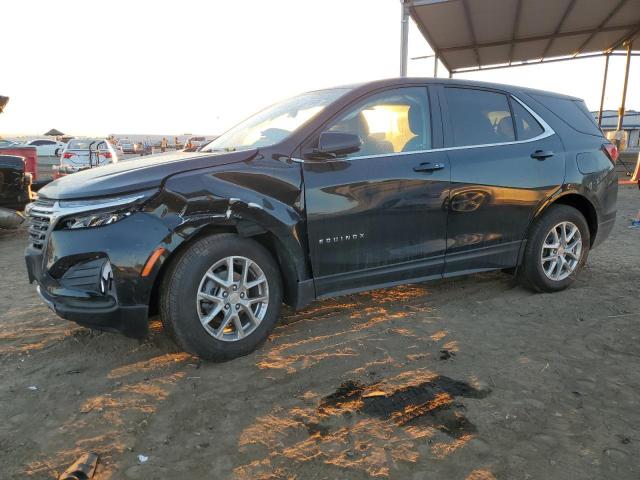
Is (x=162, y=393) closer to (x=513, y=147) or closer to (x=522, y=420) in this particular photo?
(x=522, y=420)

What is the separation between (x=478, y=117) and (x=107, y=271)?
2.99 metres

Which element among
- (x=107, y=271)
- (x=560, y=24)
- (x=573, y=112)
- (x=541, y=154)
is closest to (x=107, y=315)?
(x=107, y=271)

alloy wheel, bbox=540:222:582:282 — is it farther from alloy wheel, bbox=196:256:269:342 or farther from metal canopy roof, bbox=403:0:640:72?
metal canopy roof, bbox=403:0:640:72

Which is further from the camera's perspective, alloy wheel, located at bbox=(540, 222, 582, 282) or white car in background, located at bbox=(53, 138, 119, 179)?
white car in background, located at bbox=(53, 138, 119, 179)

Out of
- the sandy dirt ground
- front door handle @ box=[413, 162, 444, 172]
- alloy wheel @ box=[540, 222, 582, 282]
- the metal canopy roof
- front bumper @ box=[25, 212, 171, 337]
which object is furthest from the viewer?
the metal canopy roof

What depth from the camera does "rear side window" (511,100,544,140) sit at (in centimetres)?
397

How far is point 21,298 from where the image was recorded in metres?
4.27

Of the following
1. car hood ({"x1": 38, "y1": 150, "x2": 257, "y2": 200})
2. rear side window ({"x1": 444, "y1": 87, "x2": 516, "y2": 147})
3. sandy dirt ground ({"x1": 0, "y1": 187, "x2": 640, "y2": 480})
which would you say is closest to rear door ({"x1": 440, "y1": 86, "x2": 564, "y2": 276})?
rear side window ({"x1": 444, "y1": 87, "x2": 516, "y2": 147})

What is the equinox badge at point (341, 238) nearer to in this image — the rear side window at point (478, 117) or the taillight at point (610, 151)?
the rear side window at point (478, 117)

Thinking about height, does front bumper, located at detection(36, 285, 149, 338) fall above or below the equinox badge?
below

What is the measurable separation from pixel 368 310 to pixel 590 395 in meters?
1.70

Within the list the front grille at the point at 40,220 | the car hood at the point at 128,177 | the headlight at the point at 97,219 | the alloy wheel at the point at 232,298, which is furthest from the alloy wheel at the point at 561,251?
the front grille at the point at 40,220

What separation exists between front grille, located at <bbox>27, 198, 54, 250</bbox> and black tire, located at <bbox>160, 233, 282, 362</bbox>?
0.81m

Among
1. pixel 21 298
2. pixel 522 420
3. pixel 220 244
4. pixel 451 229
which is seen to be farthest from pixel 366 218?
pixel 21 298
